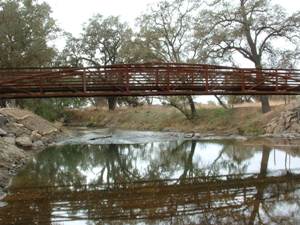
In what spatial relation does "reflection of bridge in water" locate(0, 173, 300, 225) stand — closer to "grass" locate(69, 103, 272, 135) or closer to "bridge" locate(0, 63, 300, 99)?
"bridge" locate(0, 63, 300, 99)

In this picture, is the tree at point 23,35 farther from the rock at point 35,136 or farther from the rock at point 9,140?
the rock at point 9,140

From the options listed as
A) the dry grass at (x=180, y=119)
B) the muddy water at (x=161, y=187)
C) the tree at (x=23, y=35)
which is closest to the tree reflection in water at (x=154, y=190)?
the muddy water at (x=161, y=187)

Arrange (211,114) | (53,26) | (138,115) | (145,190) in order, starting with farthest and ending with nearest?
(138,115) < (53,26) < (211,114) < (145,190)

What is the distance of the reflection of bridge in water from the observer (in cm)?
1379

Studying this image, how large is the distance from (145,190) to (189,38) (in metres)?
37.5

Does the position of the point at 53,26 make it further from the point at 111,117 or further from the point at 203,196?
the point at 203,196

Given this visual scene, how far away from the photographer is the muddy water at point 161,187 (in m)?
13.9

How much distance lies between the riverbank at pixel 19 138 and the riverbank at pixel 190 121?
47.3 feet

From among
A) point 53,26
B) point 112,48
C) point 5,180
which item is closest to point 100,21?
point 112,48

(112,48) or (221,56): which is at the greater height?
(112,48)

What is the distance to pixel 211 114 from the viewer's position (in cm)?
5356

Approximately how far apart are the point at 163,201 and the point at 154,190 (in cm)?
215

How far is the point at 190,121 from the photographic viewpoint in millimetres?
54562

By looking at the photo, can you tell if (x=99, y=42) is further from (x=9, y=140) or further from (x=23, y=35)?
(x=9, y=140)
